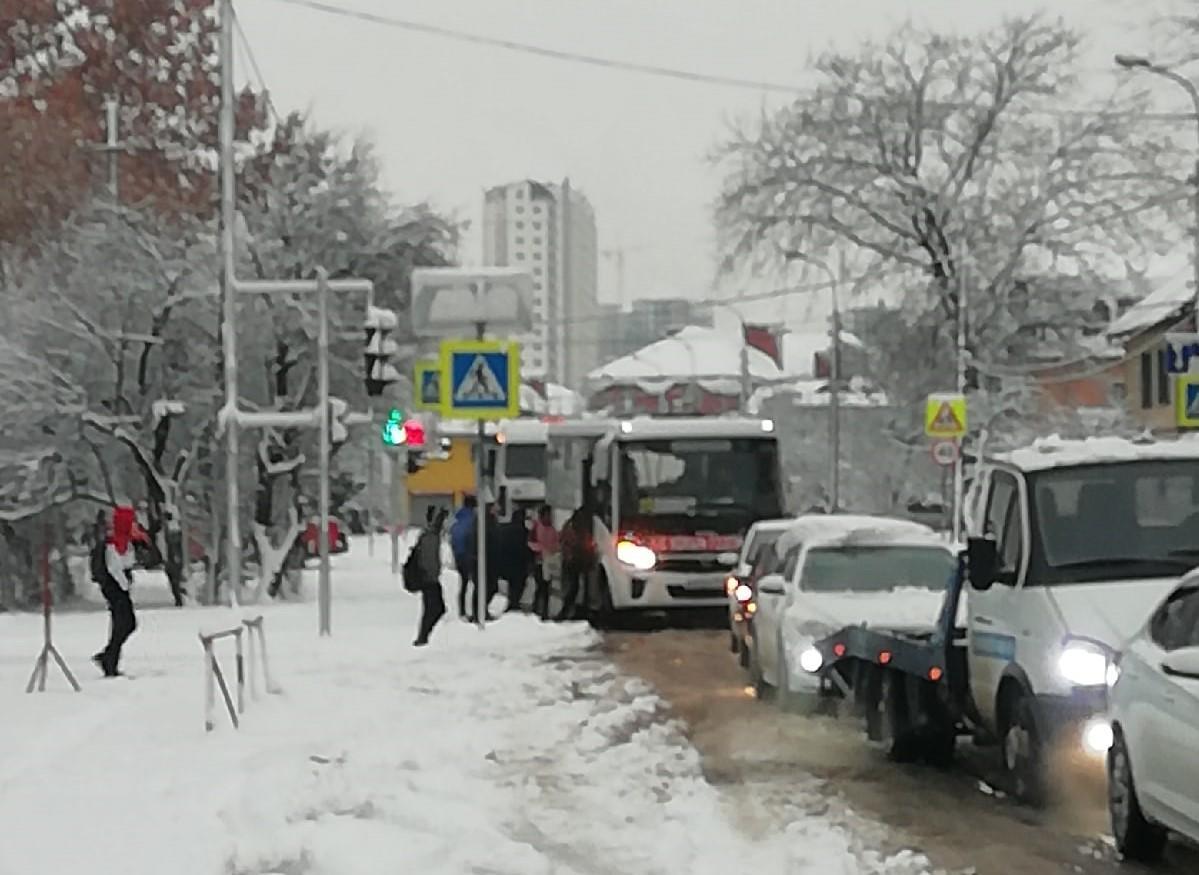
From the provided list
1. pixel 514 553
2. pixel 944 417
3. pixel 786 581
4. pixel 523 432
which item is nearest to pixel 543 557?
pixel 514 553

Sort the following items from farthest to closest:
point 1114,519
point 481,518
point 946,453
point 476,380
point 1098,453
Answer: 1. point 946,453
2. point 481,518
3. point 476,380
4. point 1098,453
5. point 1114,519

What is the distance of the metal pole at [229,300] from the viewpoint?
89.5 ft

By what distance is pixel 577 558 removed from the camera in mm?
30297

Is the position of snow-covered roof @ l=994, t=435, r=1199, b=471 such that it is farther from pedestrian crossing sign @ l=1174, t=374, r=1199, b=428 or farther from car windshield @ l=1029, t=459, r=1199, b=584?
pedestrian crossing sign @ l=1174, t=374, r=1199, b=428

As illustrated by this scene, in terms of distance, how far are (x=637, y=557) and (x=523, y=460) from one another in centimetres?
1370

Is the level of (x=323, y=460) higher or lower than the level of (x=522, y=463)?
lower

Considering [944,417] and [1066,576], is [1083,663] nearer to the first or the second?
[1066,576]

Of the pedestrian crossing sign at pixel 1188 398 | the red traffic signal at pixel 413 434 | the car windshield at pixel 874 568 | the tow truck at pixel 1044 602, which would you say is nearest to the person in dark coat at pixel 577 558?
the red traffic signal at pixel 413 434

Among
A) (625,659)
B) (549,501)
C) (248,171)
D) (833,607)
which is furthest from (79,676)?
(248,171)

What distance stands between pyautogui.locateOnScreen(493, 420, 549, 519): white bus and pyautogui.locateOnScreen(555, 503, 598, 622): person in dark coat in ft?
29.8

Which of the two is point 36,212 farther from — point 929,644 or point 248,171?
point 929,644

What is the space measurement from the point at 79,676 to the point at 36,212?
17210 mm

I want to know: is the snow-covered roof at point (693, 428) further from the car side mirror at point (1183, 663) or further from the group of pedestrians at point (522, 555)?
the car side mirror at point (1183, 663)

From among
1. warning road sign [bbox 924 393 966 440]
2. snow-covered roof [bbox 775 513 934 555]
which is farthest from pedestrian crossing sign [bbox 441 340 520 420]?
warning road sign [bbox 924 393 966 440]
